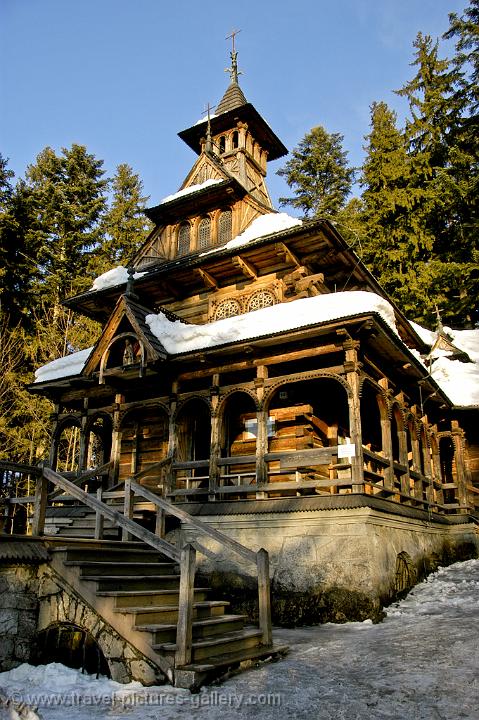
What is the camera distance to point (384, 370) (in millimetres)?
14445

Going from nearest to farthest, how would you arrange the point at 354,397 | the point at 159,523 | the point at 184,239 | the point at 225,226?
the point at 159,523 → the point at 354,397 → the point at 225,226 → the point at 184,239

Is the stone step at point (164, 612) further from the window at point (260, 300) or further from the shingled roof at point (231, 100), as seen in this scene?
the shingled roof at point (231, 100)

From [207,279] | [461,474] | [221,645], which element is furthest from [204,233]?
[221,645]

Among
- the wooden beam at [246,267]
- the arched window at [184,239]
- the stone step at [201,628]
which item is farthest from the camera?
the arched window at [184,239]

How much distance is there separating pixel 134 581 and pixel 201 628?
132 cm

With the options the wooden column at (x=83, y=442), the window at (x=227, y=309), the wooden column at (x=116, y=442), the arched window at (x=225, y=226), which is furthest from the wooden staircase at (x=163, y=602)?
the arched window at (x=225, y=226)

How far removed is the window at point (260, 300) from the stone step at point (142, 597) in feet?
31.7

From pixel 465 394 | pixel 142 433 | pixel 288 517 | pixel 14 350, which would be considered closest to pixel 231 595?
pixel 288 517

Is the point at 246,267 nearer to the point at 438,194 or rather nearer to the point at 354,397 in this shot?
the point at 354,397

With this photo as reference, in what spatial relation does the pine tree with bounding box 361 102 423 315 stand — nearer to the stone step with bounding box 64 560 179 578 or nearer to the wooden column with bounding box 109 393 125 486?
the wooden column with bounding box 109 393 125 486

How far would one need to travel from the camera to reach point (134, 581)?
8.00 m

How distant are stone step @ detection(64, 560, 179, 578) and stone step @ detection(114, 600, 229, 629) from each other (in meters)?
0.85

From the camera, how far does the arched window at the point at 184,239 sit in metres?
19.5

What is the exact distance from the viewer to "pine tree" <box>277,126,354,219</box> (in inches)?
1538
